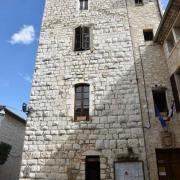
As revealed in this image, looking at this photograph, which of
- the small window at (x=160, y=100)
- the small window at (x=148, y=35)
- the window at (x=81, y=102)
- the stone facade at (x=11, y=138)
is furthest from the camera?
the stone facade at (x=11, y=138)

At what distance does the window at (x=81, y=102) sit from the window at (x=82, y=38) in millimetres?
2003

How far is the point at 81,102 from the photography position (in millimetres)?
8055

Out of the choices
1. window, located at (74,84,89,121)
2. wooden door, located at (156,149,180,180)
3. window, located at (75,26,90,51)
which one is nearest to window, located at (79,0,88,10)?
window, located at (75,26,90,51)

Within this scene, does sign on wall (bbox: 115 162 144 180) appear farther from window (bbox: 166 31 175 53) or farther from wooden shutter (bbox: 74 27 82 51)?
wooden shutter (bbox: 74 27 82 51)

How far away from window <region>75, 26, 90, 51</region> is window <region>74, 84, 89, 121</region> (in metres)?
2.00

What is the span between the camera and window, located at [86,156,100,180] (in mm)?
6914

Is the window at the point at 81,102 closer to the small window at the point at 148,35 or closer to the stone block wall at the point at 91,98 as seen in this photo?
the stone block wall at the point at 91,98

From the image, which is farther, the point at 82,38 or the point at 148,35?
the point at 82,38

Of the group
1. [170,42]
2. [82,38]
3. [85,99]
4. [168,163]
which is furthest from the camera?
[82,38]

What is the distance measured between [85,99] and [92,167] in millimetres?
2605

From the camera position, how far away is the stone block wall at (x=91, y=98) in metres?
7.07

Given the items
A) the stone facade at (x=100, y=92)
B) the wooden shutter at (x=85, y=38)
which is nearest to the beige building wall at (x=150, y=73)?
the stone facade at (x=100, y=92)

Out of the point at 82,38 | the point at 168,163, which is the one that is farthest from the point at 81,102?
the point at 168,163

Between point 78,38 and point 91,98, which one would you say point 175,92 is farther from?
point 78,38
